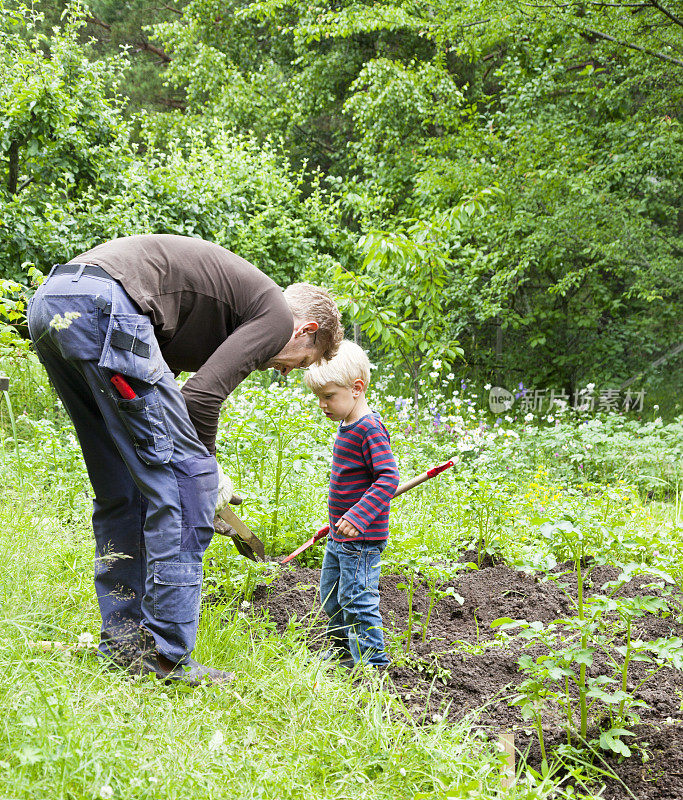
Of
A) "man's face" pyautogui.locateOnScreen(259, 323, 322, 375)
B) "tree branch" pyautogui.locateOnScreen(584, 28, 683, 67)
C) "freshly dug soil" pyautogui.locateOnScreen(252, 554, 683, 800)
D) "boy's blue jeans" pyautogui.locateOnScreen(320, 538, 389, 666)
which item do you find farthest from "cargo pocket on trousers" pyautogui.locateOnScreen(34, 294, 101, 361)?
"tree branch" pyautogui.locateOnScreen(584, 28, 683, 67)

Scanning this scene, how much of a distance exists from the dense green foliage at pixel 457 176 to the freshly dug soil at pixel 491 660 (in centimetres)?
292

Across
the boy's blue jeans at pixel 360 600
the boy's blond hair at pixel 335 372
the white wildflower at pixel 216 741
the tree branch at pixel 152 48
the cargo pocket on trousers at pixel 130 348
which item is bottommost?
the boy's blue jeans at pixel 360 600

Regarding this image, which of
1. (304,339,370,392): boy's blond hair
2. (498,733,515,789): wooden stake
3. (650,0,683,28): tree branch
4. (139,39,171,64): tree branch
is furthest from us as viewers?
(139,39,171,64): tree branch

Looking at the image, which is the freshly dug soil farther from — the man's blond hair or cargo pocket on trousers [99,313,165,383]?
cargo pocket on trousers [99,313,165,383]

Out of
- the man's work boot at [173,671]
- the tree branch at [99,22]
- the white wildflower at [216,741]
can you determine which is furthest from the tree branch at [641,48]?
the tree branch at [99,22]

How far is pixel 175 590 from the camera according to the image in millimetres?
2094

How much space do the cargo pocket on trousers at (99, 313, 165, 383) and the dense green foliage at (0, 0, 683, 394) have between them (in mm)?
3857

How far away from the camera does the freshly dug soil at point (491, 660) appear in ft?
6.73

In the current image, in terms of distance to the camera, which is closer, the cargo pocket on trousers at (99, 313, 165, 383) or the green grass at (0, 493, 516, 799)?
the green grass at (0, 493, 516, 799)

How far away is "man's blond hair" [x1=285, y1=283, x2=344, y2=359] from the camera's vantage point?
238cm

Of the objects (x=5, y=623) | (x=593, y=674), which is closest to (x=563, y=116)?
(x=593, y=674)

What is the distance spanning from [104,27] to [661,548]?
1889 centimetres

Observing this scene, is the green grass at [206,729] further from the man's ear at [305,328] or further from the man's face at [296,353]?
the man's ear at [305,328]

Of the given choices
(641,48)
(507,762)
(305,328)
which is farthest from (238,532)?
(641,48)
